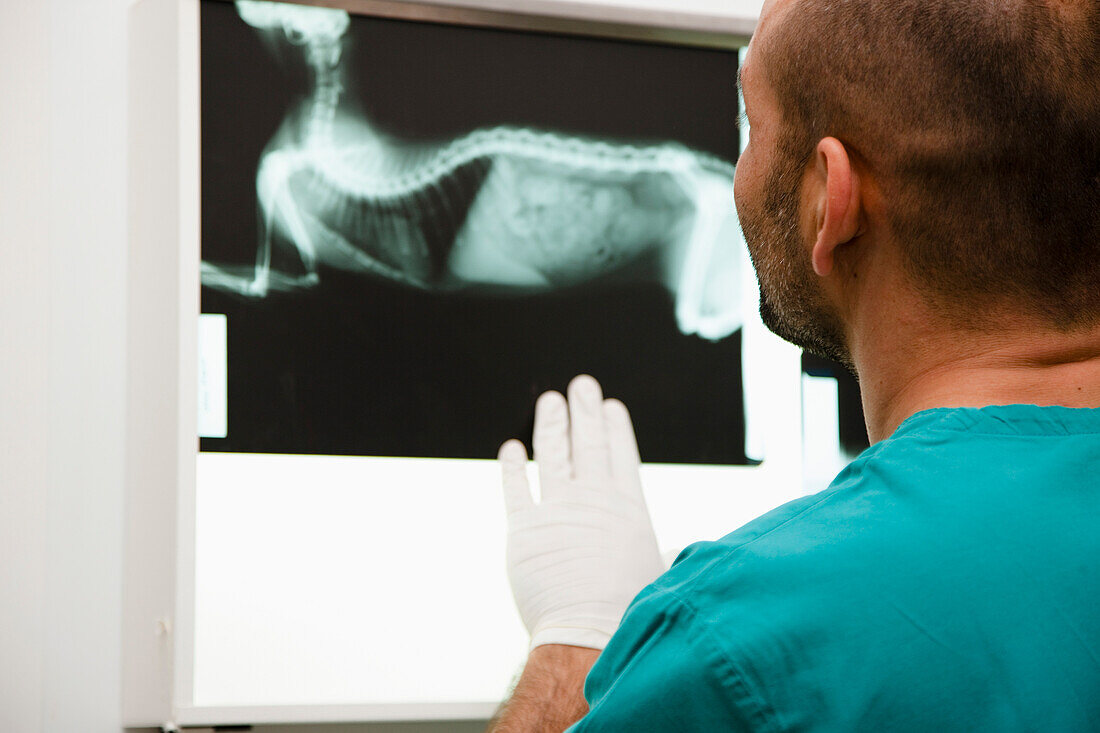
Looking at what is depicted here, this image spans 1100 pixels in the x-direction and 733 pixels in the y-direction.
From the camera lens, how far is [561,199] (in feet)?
4.54

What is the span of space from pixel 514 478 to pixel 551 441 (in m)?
0.06

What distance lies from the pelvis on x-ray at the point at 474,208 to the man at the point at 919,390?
0.45 metres

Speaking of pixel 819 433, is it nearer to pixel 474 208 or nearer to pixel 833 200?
pixel 474 208

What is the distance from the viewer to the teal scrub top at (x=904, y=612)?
623 millimetres

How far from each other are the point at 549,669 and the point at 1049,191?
0.67 meters

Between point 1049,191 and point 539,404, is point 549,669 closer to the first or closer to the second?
point 539,404

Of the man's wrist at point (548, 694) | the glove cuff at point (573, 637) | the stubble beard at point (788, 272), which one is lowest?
the man's wrist at point (548, 694)

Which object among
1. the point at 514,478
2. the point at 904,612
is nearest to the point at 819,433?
the point at 514,478

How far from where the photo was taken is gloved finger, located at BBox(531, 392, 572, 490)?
1311 mm

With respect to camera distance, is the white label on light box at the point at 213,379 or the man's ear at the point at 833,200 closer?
the man's ear at the point at 833,200

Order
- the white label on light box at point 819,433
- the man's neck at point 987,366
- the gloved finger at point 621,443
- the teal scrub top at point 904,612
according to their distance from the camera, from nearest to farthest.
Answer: the teal scrub top at point 904,612, the man's neck at point 987,366, the gloved finger at point 621,443, the white label on light box at point 819,433

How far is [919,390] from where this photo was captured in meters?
0.83

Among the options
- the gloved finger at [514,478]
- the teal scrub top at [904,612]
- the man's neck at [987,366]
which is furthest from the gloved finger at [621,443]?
the teal scrub top at [904,612]

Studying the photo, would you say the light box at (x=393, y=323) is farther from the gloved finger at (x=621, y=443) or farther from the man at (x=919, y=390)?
the man at (x=919, y=390)
